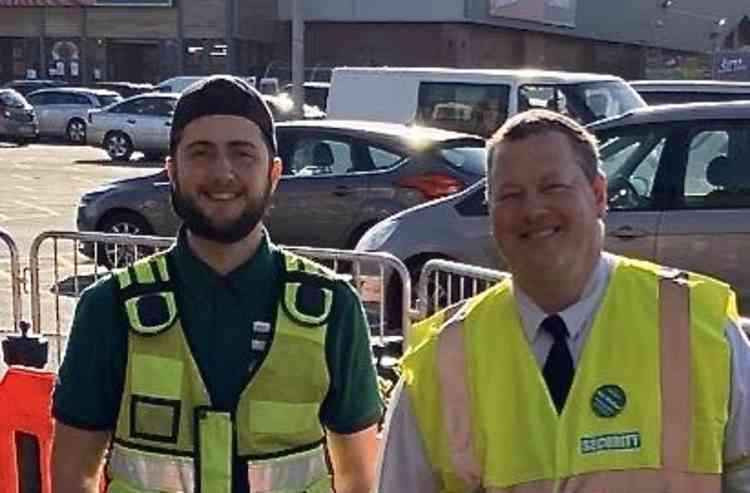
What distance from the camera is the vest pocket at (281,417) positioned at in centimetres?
314

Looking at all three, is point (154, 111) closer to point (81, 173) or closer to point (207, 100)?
point (81, 173)

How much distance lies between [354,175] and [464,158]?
96 cm

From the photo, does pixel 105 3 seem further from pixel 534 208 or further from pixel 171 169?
pixel 534 208

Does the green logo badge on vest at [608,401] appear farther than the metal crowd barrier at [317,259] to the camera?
No

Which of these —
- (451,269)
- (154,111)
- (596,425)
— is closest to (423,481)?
(596,425)

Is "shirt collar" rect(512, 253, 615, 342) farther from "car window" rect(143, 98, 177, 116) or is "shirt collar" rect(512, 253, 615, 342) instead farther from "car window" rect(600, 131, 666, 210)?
"car window" rect(143, 98, 177, 116)

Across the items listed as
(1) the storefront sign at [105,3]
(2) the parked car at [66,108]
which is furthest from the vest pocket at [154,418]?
(1) the storefront sign at [105,3]

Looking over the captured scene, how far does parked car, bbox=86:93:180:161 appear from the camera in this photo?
30891 mm

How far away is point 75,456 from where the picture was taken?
318cm

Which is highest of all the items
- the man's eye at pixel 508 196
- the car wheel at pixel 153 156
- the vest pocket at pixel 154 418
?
the man's eye at pixel 508 196

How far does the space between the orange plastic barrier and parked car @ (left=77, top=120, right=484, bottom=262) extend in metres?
7.67

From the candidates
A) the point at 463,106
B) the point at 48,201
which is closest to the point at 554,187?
the point at 463,106

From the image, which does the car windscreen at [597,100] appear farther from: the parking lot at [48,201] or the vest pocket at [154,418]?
the vest pocket at [154,418]

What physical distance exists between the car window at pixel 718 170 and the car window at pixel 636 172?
0.69 feet
